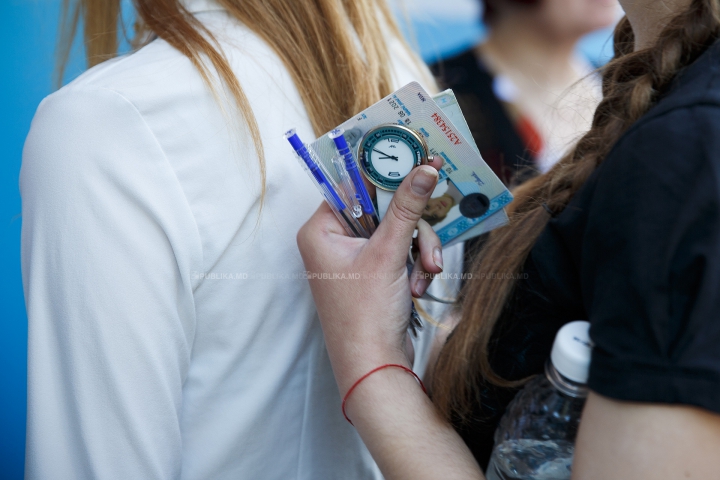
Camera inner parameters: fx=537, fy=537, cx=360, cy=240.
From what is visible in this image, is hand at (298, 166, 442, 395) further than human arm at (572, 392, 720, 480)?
Yes

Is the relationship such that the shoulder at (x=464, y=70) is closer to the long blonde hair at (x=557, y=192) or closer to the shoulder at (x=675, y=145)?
the long blonde hair at (x=557, y=192)

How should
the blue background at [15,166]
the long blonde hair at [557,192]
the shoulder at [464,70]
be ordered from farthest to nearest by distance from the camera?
the shoulder at [464,70] < the blue background at [15,166] < the long blonde hair at [557,192]

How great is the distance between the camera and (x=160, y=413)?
638 mm

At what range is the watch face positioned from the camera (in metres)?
0.64

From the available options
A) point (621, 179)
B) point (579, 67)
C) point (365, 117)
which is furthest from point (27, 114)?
point (579, 67)

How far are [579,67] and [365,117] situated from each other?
221 centimetres

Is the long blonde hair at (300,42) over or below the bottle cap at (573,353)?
over

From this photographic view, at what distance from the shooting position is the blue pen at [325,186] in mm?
612

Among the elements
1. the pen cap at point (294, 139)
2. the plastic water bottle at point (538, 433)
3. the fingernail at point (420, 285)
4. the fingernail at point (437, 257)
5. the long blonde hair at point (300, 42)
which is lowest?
the plastic water bottle at point (538, 433)

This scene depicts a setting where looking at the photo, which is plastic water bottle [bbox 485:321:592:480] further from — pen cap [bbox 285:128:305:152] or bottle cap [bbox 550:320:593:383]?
pen cap [bbox 285:128:305:152]

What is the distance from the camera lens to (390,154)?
25.6 inches

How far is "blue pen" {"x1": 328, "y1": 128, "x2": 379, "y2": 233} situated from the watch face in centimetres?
2

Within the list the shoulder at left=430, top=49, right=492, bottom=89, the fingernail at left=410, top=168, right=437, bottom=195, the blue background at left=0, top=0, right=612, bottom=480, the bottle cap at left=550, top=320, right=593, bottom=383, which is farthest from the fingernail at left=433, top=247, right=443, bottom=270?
the shoulder at left=430, top=49, right=492, bottom=89

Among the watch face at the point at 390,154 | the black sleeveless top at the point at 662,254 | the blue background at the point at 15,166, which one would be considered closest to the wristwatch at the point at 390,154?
the watch face at the point at 390,154
